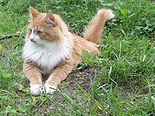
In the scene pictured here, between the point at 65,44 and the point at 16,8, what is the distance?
8.72 ft

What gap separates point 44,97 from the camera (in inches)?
113

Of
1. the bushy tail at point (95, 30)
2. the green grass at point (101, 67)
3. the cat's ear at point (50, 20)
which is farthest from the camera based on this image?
the bushy tail at point (95, 30)

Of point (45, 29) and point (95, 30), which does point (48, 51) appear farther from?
point (95, 30)

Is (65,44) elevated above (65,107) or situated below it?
above

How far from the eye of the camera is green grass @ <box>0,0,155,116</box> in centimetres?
259

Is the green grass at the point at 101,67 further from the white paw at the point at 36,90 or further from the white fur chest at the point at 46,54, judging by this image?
the white fur chest at the point at 46,54

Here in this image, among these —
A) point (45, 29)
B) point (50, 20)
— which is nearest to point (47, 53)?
point (45, 29)

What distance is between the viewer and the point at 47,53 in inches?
136

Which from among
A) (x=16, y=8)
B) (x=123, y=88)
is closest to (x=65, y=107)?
(x=123, y=88)

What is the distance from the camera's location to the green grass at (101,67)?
2.59 m

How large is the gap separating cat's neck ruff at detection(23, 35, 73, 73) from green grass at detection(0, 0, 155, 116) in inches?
11.3

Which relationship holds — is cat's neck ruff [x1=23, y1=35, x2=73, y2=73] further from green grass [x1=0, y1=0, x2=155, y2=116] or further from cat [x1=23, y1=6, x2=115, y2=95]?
green grass [x1=0, y1=0, x2=155, y2=116]

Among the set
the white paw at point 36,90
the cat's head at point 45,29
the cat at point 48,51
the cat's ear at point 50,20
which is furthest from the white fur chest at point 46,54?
the white paw at point 36,90

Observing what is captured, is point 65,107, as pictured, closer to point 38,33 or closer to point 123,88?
point 123,88
